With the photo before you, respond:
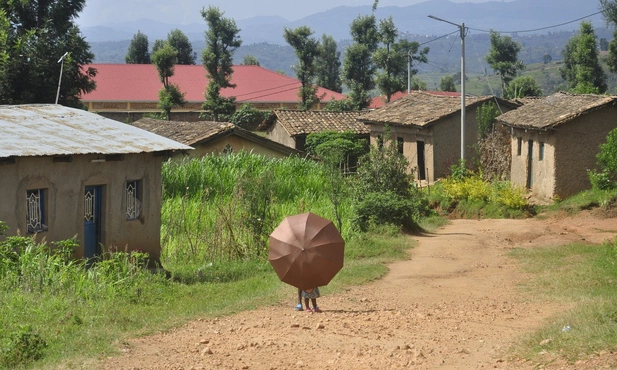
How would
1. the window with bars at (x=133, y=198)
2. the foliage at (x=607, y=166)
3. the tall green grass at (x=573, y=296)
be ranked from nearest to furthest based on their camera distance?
the tall green grass at (x=573, y=296)
the window with bars at (x=133, y=198)
the foliage at (x=607, y=166)

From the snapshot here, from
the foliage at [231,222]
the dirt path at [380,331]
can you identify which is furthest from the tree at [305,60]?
the dirt path at [380,331]

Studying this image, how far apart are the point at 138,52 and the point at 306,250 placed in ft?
254

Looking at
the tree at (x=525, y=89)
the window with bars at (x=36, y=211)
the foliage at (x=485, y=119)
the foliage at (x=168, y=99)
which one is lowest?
the window with bars at (x=36, y=211)

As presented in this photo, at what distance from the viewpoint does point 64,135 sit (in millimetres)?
16469

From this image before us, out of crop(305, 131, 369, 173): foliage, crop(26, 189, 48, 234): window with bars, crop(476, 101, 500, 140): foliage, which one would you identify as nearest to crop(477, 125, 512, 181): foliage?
crop(476, 101, 500, 140): foliage

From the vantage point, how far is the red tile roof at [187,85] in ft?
221

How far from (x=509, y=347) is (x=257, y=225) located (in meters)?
9.93

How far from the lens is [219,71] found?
203ft

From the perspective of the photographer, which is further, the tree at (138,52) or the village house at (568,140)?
the tree at (138,52)

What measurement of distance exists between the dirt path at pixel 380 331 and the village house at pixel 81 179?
457 centimetres

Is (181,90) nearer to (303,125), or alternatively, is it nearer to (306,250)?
(303,125)

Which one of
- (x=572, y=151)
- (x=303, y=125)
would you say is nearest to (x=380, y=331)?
(x=572, y=151)

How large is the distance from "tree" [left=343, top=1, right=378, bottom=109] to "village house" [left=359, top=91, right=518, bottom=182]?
29567mm

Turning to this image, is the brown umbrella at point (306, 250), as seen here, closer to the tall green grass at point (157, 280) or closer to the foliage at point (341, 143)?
the tall green grass at point (157, 280)
